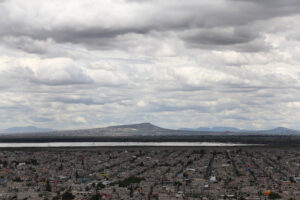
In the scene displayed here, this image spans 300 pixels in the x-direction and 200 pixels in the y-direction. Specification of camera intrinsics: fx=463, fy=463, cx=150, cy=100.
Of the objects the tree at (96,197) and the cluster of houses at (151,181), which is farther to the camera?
the cluster of houses at (151,181)

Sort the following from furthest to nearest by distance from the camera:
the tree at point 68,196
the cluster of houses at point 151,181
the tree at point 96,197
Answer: the cluster of houses at point 151,181 < the tree at point 68,196 < the tree at point 96,197

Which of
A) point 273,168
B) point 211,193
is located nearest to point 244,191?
point 211,193

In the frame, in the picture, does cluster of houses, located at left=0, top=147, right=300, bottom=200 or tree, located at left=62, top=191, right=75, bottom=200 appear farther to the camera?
cluster of houses, located at left=0, top=147, right=300, bottom=200

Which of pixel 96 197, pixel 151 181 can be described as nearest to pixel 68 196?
pixel 96 197

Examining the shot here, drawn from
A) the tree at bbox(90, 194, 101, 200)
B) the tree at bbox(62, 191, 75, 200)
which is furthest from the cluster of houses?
the tree at bbox(90, 194, 101, 200)

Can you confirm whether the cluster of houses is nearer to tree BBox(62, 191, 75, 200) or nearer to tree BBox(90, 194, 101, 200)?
tree BBox(62, 191, 75, 200)

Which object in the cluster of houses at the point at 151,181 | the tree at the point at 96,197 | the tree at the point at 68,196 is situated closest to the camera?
the tree at the point at 96,197

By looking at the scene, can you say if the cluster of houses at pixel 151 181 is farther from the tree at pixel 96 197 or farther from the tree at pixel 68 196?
the tree at pixel 96 197

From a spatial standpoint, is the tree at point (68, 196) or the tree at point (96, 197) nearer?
the tree at point (96, 197)

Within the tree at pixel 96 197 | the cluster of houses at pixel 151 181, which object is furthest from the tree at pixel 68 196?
the tree at pixel 96 197

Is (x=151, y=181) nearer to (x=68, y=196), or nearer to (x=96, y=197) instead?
(x=96, y=197)

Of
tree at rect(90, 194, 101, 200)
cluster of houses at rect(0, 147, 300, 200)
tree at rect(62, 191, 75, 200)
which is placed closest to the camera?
tree at rect(90, 194, 101, 200)
